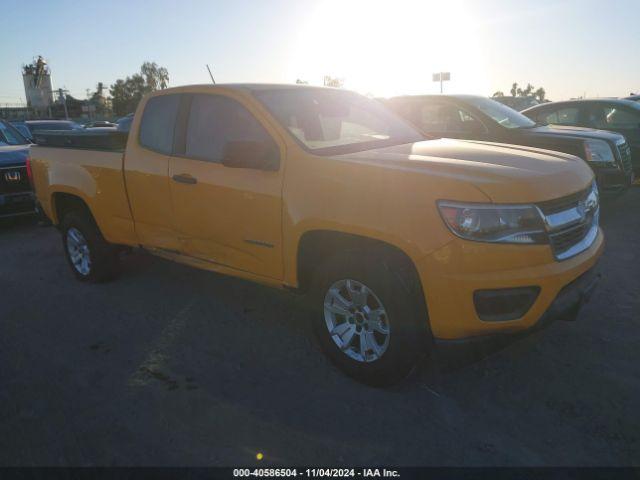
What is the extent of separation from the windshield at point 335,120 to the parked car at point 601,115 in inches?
239

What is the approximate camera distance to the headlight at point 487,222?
264 cm

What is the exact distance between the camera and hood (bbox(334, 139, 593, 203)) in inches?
107

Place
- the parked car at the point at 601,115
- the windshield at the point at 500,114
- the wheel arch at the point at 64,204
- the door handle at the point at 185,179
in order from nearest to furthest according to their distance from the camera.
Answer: the door handle at the point at 185,179, the wheel arch at the point at 64,204, the windshield at the point at 500,114, the parked car at the point at 601,115

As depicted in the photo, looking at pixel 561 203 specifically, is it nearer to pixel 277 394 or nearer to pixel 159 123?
pixel 277 394

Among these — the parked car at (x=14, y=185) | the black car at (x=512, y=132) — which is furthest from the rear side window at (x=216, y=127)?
the parked car at (x=14, y=185)

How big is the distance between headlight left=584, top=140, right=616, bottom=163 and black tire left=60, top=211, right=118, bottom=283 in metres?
6.03

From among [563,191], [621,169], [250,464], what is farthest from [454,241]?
[621,169]

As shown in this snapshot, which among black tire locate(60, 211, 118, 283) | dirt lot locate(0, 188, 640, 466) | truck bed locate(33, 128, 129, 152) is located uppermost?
truck bed locate(33, 128, 129, 152)

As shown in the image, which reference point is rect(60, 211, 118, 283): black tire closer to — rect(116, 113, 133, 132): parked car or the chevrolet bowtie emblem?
rect(116, 113, 133, 132): parked car

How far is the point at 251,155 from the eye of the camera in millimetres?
3299

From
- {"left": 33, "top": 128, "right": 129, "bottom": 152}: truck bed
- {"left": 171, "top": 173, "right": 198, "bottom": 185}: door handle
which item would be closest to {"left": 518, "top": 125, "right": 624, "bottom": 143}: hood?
{"left": 171, "top": 173, "right": 198, "bottom": 185}: door handle

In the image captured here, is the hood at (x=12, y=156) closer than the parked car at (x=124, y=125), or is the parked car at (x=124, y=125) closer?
the parked car at (x=124, y=125)

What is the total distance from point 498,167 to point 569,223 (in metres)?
0.51

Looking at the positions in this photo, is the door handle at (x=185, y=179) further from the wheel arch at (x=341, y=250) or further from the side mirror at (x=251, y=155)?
the wheel arch at (x=341, y=250)
